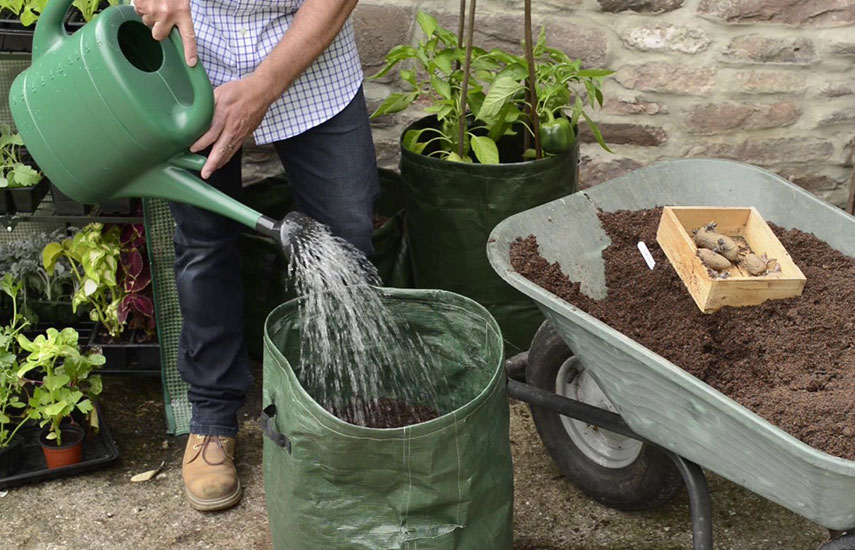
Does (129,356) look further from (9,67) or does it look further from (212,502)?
(9,67)

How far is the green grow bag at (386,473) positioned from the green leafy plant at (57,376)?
66cm

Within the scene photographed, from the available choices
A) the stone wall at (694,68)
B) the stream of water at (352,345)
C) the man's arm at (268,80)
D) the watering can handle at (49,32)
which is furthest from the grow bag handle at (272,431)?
the stone wall at (694,68)

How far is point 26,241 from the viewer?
8.88 ft

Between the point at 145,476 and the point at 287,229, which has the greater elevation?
the point at 287,229

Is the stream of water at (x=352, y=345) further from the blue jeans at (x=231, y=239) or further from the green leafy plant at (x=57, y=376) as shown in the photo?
the green leafy plant at (x=57, y=376)

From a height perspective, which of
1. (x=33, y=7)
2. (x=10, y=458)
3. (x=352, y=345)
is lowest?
(x=10, y=458)

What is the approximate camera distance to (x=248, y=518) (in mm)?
2359

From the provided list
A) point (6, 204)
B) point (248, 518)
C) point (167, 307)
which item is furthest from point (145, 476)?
point (6, 204)

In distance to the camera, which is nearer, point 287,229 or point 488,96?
point 287,229

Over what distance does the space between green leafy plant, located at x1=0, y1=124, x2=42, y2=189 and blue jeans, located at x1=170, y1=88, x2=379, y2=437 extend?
412 millimetres

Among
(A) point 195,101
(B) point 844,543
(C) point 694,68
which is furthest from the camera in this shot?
(C) point 694,68

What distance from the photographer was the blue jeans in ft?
7.11

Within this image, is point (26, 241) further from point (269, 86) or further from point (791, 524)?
point (791, 524)

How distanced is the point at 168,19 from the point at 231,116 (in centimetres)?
21
